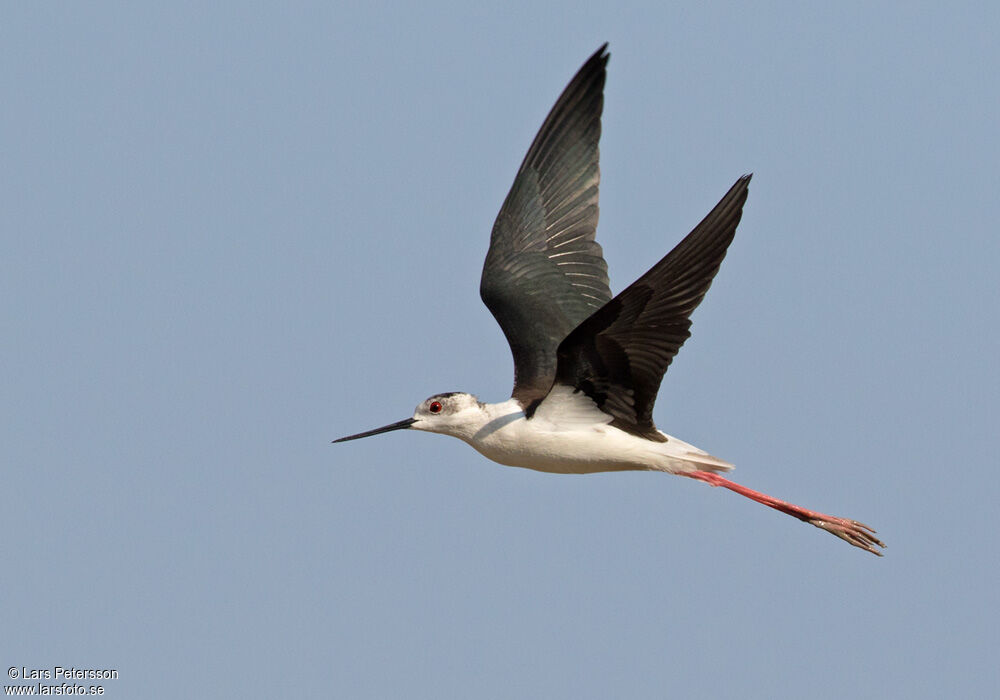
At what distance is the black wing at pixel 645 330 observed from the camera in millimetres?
8445

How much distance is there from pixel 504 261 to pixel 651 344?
123 inches

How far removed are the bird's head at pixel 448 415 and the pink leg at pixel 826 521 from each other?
2020mm

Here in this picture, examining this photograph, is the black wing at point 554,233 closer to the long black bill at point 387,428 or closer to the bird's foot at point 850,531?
the long black bill at point 387,428

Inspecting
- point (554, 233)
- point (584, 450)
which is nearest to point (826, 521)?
point (584, 450)

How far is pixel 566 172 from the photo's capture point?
11.9m

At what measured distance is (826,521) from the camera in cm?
1064

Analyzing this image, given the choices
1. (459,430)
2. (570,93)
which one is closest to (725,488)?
(459,430)

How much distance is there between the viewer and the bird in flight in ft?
28.7

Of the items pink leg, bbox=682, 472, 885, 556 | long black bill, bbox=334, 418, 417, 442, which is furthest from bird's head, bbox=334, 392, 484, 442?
pink leg, bbox=682, 472, 885, 556

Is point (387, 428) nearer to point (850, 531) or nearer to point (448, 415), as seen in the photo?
point (448, 415)

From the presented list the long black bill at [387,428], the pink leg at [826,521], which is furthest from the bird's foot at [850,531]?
the long black bill at [387,428]

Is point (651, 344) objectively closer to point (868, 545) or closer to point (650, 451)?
point (650, 451)

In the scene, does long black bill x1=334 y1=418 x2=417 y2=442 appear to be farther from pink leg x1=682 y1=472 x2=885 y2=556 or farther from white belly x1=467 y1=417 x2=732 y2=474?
pink leg x1=682 y1=472 x2=885 y2=556

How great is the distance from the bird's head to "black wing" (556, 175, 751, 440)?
3.66ft
